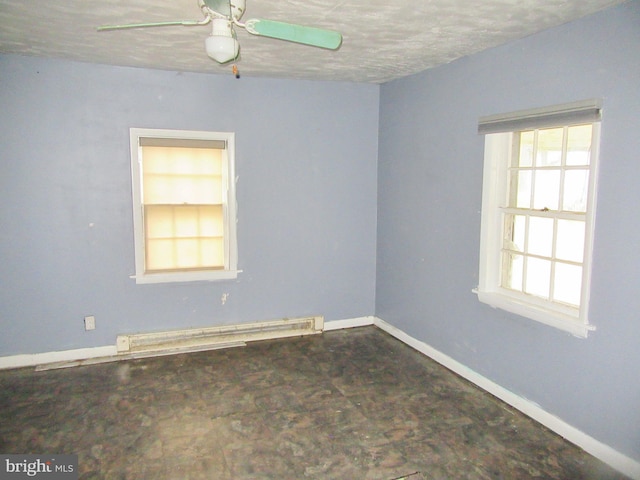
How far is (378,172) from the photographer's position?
4.80 meters

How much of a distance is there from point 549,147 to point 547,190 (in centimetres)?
29

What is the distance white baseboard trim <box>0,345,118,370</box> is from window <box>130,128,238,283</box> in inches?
28.8

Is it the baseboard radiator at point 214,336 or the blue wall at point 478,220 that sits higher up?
the blue wall at point 478,220

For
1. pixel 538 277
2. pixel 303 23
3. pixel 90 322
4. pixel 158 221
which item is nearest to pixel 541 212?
pixel 538 277

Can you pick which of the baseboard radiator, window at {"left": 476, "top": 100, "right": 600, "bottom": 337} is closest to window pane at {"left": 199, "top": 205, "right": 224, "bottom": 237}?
the baseboard radiator

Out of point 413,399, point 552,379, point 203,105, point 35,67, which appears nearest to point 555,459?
point 552,379

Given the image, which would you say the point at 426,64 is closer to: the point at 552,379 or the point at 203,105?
the point at 203,105

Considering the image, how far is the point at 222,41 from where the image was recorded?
6.66ft

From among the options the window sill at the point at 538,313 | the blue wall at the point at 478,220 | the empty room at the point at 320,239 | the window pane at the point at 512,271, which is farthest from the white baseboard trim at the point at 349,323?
the window pane at the point at 512,271

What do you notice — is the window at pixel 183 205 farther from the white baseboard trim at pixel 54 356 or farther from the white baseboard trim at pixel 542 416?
the white baseboard trim at pixel 542 416

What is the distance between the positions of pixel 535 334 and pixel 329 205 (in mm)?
2390

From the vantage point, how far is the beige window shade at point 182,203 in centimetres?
405

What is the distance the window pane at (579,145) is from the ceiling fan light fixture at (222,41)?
2.15 meters

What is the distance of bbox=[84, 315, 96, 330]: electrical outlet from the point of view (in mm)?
3938
